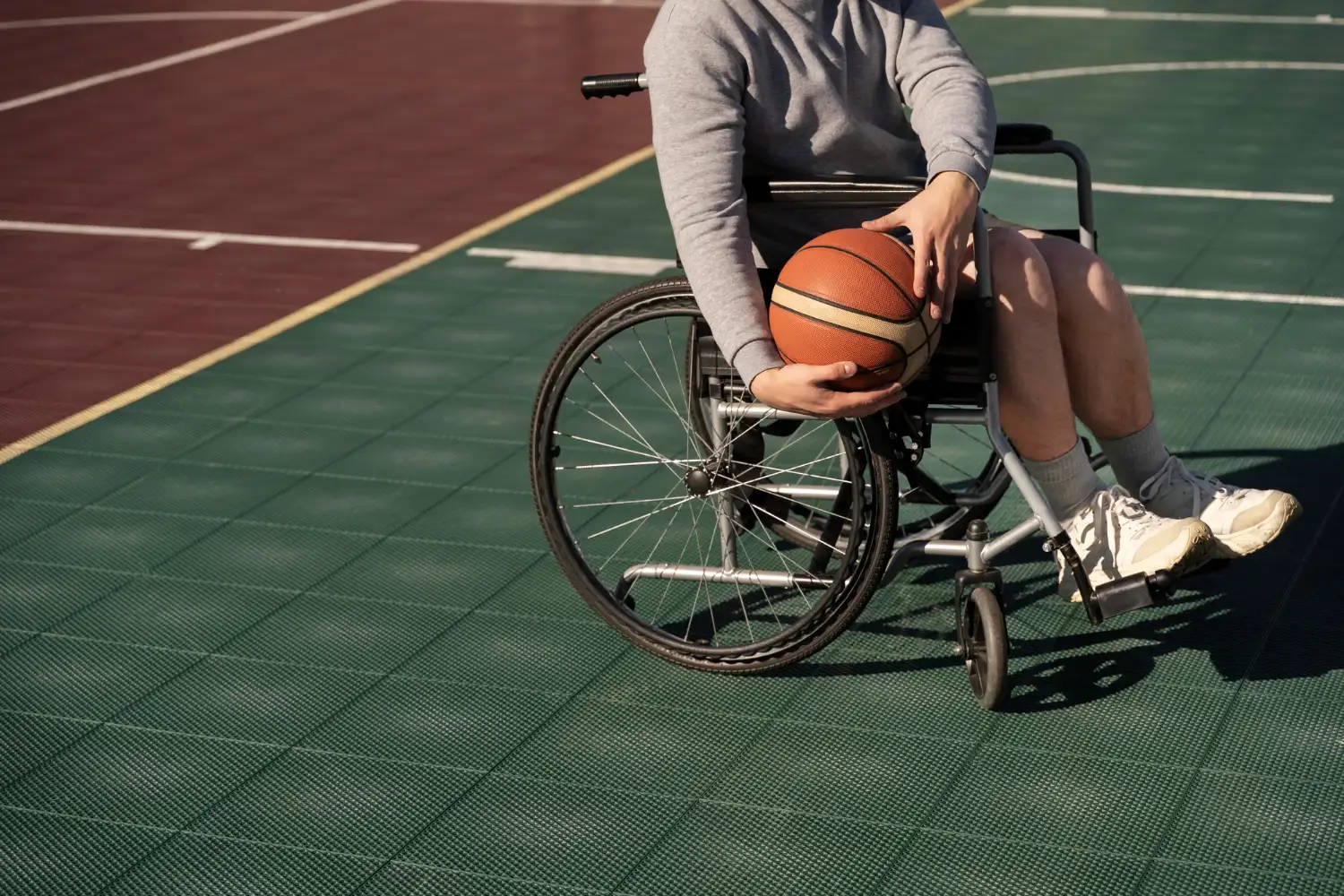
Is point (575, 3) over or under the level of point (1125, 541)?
under

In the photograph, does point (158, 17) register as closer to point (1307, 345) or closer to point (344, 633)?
point (1307, 345)

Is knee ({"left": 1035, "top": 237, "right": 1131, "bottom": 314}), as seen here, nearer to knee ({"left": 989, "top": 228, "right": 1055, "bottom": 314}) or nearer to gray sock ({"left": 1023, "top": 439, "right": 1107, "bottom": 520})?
knee ({"left": 989, "top": 228, "right": 1055, "bottom": 314})

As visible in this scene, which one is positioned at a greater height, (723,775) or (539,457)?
(539,457)

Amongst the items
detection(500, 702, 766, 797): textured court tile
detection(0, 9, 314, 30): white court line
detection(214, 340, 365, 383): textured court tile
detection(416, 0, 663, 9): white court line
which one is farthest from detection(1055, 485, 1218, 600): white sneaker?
detection(0, 9, 314, 30): white court line

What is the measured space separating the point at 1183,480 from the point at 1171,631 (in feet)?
1.34

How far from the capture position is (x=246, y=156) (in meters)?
10.6

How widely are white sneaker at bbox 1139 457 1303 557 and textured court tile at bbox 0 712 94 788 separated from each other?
231 centimetres

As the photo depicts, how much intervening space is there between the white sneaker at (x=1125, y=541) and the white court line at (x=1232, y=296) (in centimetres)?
324

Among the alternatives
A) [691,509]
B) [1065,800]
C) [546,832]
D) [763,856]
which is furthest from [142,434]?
[1065,800]

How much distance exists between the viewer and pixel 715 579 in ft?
13.7

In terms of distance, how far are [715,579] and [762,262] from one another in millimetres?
737

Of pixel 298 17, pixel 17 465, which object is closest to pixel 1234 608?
pixel 17 465

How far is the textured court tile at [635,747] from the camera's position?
363 centimetres

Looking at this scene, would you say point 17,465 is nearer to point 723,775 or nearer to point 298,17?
point 723,775
